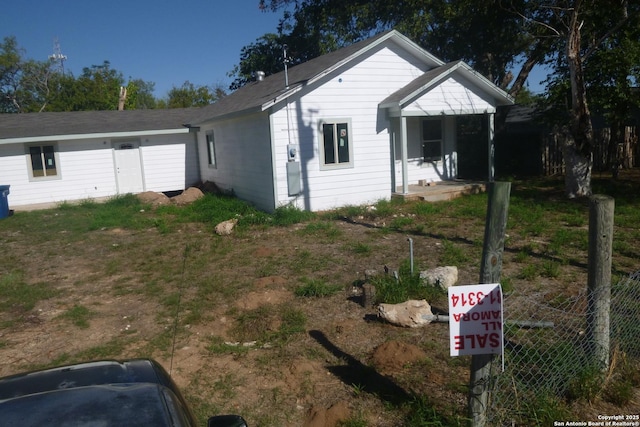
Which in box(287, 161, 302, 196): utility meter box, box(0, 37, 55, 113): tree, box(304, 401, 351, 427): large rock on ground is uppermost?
box(0, 37, 55, 113): tree

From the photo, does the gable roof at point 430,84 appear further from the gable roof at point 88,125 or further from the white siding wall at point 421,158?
the gable roof at point 88,125

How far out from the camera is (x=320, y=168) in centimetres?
1382

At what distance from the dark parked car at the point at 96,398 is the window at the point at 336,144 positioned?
38.0 ft

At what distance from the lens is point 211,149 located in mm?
18859

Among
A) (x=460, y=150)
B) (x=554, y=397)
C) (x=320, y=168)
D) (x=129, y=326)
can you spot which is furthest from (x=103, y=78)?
(x=554, y=397)

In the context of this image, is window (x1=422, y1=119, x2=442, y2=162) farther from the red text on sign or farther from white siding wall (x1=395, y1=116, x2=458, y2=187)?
the red text on sign

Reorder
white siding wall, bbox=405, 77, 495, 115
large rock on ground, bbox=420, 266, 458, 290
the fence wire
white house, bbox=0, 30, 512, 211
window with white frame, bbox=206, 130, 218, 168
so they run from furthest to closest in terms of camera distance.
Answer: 1. window with white frame, bbox=206, 130, 218, 168
2. white siding wall, bbox=405, 77, 495, 115
3. white house, bbox=0, 30, 512, 211
4. large rock on ground, bbox=420, 266, 458, 290
5. the fence wire

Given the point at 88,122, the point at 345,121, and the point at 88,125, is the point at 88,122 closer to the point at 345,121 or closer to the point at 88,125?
the point at 88,125

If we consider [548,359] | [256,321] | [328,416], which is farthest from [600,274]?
[256,321]

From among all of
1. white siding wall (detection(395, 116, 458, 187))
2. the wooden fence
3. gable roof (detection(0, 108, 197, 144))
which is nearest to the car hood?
white siding wall (detection(395, 116, 458, 187))

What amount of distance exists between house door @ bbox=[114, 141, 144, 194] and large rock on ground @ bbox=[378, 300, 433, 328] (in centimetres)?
1602

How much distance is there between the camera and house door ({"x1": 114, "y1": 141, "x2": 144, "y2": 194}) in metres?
19.4

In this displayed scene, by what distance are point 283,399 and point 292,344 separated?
3.51ft

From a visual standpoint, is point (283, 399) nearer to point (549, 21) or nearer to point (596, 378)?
point (596, 378)
